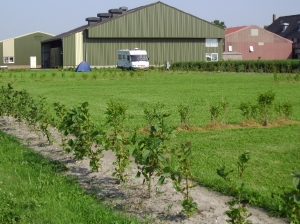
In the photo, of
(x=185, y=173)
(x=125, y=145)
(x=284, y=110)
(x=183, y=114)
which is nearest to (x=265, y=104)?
(x=284, y=110)

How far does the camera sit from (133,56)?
5059 cm

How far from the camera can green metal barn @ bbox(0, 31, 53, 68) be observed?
241 feet

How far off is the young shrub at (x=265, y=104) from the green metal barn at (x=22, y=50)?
64291mm

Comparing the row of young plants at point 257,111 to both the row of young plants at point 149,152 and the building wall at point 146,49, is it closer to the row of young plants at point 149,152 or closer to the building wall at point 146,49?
the row of young plants at point 149,152

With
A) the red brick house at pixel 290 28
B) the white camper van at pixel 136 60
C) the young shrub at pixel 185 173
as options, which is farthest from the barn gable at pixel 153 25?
the young shrub at pixel 185 173

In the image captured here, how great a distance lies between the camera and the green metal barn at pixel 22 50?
73.5m

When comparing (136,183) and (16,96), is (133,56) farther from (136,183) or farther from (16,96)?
(136,183)

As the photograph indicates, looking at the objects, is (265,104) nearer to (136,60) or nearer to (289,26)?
(136,60)

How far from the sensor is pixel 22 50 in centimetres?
7462

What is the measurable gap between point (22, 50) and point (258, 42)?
32.3 meters

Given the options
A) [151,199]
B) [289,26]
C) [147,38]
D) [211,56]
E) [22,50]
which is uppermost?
[289,26]

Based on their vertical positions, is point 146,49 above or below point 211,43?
below

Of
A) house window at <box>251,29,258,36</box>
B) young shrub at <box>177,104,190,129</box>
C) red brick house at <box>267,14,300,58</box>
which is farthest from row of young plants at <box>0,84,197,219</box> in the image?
red brick house at <box>267,14,300,58</box>

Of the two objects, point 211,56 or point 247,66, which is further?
point 211,56
